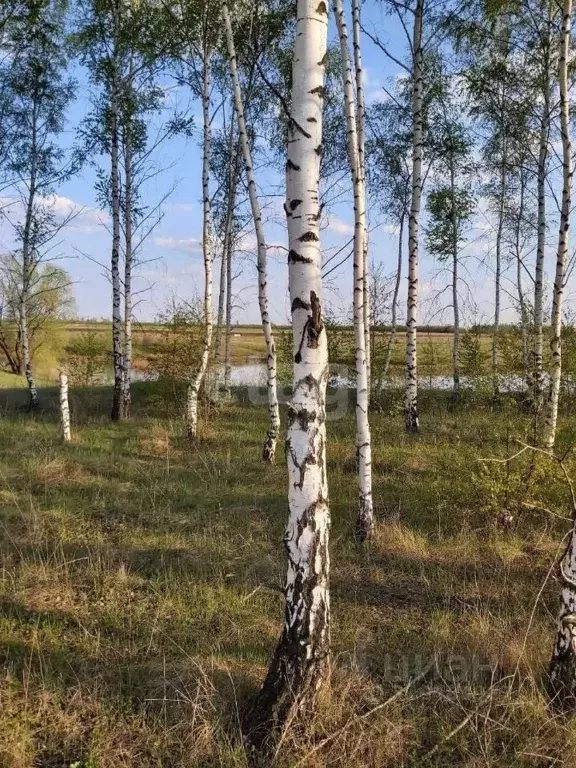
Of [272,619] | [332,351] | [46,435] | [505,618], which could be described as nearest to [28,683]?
[272,619]

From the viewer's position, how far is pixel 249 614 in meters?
4.04

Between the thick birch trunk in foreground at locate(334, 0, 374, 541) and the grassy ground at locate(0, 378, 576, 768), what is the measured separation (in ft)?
1.36

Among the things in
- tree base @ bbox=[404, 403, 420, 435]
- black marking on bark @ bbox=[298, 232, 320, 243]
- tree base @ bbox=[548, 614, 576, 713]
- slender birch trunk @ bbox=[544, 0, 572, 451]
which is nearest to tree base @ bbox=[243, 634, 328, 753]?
tree base @ bbox=[548, 614, 576, 713]

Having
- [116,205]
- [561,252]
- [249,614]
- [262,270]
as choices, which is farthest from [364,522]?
[116,205]

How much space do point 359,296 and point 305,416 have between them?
2899 millimetres

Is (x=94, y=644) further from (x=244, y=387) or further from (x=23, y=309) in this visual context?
(x=244, y=387)

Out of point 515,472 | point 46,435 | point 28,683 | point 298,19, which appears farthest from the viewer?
point 46,435

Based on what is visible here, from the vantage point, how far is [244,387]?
18703 millimetres

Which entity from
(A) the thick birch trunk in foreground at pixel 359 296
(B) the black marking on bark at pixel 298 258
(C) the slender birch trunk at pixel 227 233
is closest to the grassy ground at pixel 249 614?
(A) the thick birch trunk in foreground at pixel 359 296

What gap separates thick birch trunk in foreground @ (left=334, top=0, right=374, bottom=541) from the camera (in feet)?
17.6

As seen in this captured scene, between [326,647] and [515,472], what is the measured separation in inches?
140

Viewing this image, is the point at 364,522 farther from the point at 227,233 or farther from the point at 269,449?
the point at 227,233

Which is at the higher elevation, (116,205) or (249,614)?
(116,205)

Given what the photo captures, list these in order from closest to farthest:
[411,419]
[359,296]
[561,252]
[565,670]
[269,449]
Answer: [565,670] < [359,296] < [561,252] < [269,449] < [411,419]
